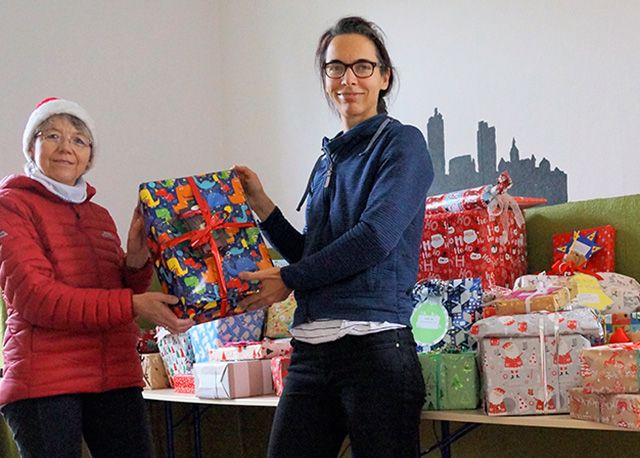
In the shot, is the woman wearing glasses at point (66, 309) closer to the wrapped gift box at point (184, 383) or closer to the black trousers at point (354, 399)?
the black trousers at point (354, 399)

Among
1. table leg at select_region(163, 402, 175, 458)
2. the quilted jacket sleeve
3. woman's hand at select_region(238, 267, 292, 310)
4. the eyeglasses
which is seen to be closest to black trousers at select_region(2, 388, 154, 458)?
the quilted jacket sleeve

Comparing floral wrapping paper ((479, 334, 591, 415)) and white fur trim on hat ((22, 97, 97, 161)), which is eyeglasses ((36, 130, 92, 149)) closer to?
white fur trim on hat ((22, 97, 97, 161))

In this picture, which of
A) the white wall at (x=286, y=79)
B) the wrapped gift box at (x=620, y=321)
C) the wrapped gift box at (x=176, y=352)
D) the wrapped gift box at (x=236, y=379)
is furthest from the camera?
the wrapped gift box at (x=176, y=352)

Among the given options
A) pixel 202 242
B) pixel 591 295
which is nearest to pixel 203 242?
pixel 202 242

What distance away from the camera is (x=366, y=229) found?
1.88 metres

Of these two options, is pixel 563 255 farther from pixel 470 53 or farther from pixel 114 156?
pixel 114 156

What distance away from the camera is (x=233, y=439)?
4.02 m

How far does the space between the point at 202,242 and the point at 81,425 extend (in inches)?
21.2

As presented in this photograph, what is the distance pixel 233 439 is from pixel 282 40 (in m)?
1.95

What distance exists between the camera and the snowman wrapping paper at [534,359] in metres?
2.21

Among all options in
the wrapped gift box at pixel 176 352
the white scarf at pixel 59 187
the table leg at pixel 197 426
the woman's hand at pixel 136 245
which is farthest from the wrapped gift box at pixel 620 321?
the table leg at pixel 197 426

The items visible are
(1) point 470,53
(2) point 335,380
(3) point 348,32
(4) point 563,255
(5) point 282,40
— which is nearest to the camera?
(2) point 335,380

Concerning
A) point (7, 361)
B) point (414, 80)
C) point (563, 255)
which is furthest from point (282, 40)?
point (7, 361)

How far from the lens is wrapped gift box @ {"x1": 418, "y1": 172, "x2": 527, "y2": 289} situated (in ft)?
9.11
